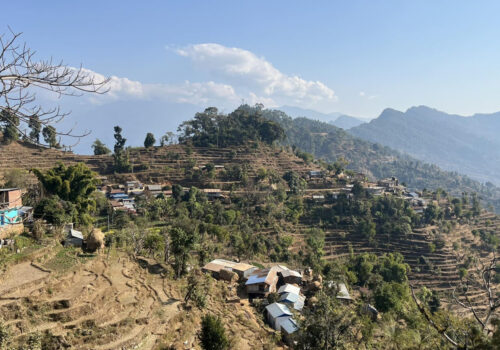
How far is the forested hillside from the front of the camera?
439 feet

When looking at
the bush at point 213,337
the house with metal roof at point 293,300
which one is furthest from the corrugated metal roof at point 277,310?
the bush at point 213,337

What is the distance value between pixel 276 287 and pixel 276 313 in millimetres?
5761

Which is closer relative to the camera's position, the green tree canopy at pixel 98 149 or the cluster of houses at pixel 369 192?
the cluster of houses at pixel 369 192

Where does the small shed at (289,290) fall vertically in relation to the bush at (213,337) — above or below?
below

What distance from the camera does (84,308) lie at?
10883mm

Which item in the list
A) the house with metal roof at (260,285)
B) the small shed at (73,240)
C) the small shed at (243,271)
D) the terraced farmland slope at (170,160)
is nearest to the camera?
the small shed at (73,240)

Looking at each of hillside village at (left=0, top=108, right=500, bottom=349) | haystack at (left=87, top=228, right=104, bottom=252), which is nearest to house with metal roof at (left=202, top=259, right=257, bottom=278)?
hillside village at (left=0, top=108, right=500, bottom=349)

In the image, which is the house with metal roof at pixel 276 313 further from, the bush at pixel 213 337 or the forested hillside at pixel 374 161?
the forested hillside at pixel 374 161

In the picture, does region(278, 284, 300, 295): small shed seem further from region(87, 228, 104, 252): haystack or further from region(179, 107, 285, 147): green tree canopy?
region(179, 107, 285, 147): green tree canopy

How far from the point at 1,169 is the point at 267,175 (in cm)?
3967

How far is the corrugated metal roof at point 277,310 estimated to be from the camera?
18.7 m

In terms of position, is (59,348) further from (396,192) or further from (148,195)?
(396,192)

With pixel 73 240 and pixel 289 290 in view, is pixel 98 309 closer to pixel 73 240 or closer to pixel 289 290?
pixel 73 240

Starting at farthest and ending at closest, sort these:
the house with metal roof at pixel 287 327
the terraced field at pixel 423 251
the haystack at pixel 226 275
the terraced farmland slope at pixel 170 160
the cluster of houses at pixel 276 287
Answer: the terraced farmland slope at pixel 170 160 → the terraced field at pixel 423 251 → the haystack at pixel 226 275 → the cluster of houses at pixel 276 287 → the house with metal roof at pixel 287 327
